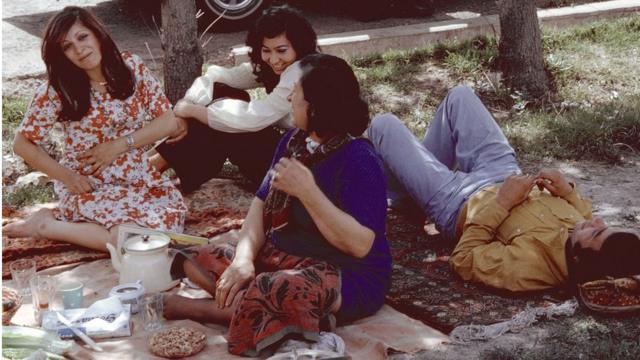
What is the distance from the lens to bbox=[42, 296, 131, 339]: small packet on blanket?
3.76 meters

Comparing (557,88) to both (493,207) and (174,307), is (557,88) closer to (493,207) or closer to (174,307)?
(493,207)

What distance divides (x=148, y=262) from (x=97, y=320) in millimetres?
463

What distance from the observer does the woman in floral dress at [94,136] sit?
461cm

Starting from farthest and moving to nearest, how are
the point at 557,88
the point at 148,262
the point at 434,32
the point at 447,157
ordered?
the point at 434,32, the point at 557,88, the point at 447,157, the point at 148,262

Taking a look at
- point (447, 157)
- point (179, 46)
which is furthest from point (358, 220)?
point (179, 46)

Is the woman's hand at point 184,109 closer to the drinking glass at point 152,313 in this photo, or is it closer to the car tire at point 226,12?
the drinking glass at point 152,313

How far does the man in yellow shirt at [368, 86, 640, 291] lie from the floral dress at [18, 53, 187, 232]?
1.21 m

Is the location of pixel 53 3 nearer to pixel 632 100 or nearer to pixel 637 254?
pixel 632 100

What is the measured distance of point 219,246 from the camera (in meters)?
4.05

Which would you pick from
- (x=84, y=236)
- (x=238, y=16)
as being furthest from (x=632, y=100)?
(x=84, y=236)

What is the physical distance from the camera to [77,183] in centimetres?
473

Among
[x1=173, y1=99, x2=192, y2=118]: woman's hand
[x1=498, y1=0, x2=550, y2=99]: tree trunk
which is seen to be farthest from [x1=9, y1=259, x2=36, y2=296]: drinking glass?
[x1=498, y1=0, x2=550, y2=99]: tree trunk

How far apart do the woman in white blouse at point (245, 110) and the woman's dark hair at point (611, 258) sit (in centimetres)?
185

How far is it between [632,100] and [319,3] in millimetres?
3789
